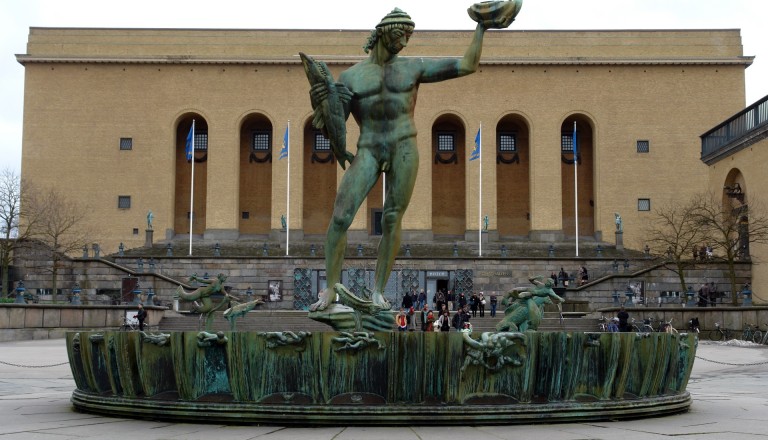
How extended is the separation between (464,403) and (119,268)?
118 ft

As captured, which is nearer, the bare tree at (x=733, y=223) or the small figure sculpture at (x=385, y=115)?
the small figure sculpture at (x=385, y=115)

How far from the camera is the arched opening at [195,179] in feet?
176

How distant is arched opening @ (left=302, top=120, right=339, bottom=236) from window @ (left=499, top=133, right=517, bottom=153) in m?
9.98

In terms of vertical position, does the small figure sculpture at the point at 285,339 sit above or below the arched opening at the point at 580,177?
below

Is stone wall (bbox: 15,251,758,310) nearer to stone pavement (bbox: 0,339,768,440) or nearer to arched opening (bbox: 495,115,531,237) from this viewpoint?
arched opening (bbox: 495,115,531,237)

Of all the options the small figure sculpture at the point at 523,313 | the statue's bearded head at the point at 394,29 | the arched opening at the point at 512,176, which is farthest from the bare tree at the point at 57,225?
the small figure sculpture at the point at 523,313

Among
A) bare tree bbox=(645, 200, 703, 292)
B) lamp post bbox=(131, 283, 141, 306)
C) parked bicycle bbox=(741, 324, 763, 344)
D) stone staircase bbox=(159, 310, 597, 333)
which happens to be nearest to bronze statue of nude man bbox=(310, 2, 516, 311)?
stone staircase bbox=(159, 310, 597, 333)

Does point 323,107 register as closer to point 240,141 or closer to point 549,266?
point 549,266

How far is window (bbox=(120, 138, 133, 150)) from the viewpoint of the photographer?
51656mm

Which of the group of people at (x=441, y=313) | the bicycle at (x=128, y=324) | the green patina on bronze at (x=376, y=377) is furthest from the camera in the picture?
the bicycle at (x=128, y=324)

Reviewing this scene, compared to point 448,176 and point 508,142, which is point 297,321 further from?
point 508,142

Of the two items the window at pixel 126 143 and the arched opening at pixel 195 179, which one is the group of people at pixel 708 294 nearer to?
the arched opening at pixel 195 179

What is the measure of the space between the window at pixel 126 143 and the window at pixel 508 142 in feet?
69.9

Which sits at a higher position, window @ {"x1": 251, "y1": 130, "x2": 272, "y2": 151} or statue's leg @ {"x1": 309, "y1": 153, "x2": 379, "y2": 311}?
window @ {"x1": 251, "y1": 130, "x2": 272, "y2": 151}
